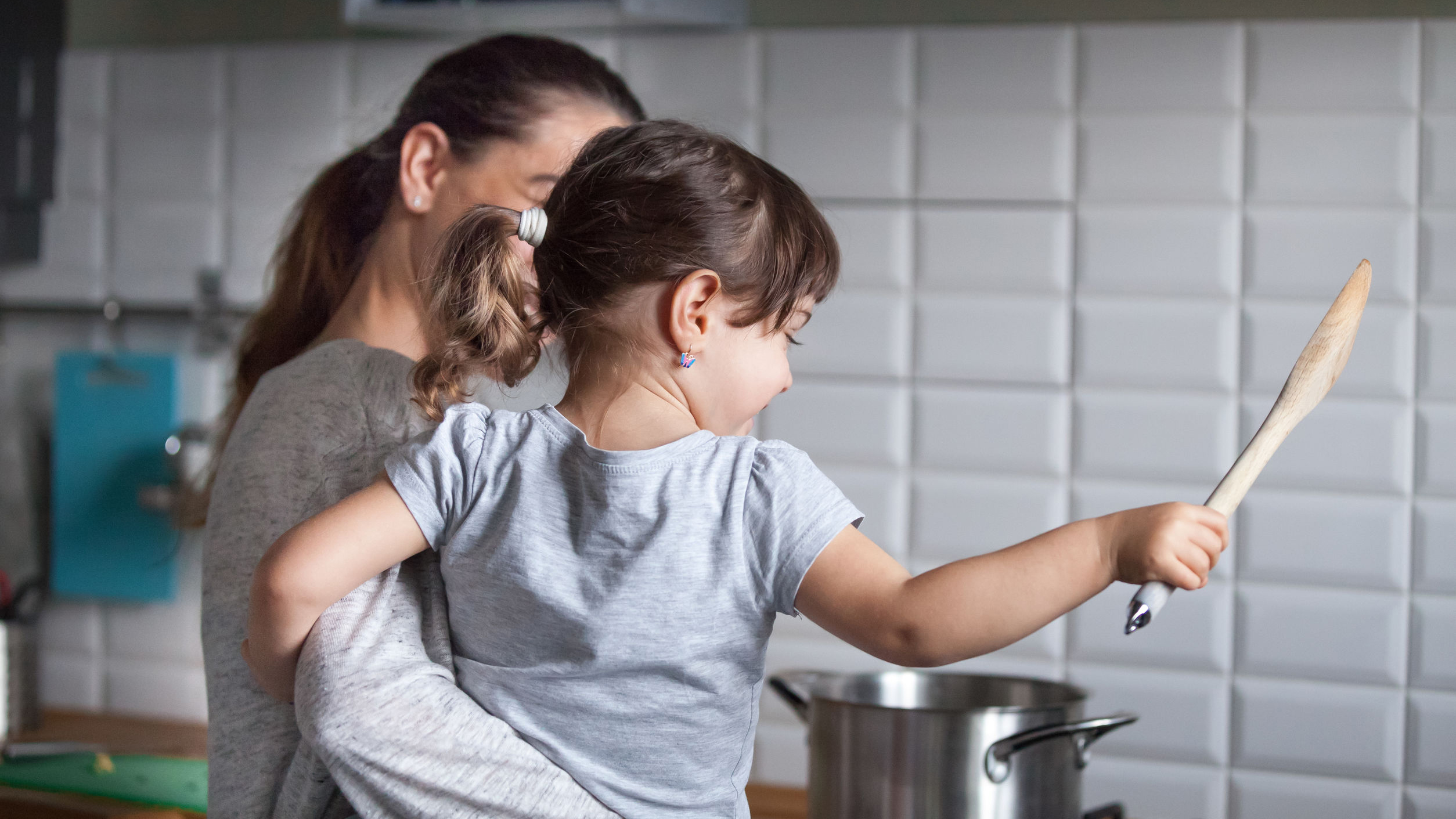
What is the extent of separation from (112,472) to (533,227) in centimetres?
147

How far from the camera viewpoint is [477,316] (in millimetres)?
683

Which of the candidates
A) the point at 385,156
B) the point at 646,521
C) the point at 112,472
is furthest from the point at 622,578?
the point at 112,472

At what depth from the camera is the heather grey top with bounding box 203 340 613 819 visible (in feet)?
1.97

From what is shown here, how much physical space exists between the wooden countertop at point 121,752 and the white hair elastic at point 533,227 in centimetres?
75

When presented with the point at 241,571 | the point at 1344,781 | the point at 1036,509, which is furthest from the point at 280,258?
the point at 1344,781

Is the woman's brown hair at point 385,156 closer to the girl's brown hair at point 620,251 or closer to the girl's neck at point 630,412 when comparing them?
the girl's brown hair at point 620,251

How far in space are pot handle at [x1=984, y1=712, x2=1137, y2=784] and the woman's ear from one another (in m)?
0.59

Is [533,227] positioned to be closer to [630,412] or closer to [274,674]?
[630,412]

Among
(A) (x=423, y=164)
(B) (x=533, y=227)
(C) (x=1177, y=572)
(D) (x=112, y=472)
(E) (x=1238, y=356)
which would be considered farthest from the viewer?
(D) (x=112, y=472)

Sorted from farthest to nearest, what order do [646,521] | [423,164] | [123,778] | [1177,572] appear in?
[123,778], [423,164], [646,521], [1177,572]

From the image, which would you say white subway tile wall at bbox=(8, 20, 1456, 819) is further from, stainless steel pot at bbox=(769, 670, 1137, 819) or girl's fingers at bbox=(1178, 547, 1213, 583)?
girl's fingers at bbox=(1178, 547, 1213, 583)

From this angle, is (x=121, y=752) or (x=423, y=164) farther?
(x=121, y=752)

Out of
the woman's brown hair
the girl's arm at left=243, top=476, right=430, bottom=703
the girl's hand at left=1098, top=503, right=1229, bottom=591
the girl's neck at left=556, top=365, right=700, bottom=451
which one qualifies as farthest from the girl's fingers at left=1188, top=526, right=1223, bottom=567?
the woman's brown hair

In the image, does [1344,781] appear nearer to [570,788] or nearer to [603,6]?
[570,788]
